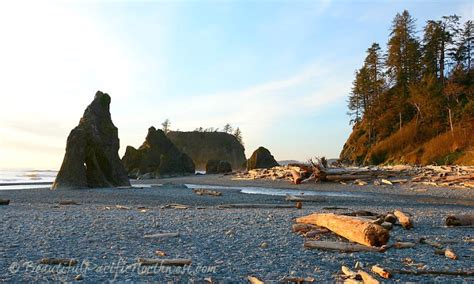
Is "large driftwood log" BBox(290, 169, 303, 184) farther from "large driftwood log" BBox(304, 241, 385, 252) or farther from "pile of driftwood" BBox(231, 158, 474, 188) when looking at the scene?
"large driftwood log" BBox(304, 241, 385, 252)

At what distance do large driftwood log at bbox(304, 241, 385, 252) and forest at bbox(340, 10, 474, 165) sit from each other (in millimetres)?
37230

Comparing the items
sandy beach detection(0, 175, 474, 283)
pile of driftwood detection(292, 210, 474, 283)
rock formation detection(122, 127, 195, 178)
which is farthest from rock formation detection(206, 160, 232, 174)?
pile of driftwood detection(292, 210, 474, 283)

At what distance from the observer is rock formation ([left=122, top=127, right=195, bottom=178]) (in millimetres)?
57812

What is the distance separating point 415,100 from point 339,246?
54.5 meters

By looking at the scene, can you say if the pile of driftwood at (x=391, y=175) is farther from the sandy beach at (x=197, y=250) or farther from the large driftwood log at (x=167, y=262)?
the large driftwood log at (x=167, y=262)

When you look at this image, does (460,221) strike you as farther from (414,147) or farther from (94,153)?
→ (414,147)

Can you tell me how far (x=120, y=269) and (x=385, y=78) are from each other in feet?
242

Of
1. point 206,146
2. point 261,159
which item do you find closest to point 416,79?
point 261,159

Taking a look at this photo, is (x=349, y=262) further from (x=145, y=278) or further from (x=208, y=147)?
(x=208, y=147)

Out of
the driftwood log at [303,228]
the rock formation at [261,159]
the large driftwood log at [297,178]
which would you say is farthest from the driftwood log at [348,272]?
the rock formation at [261,159]

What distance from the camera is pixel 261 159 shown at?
2015 inches

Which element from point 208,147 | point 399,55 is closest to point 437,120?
point 399,55

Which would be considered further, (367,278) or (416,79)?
(416,79)

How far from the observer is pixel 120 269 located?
5297 mm
